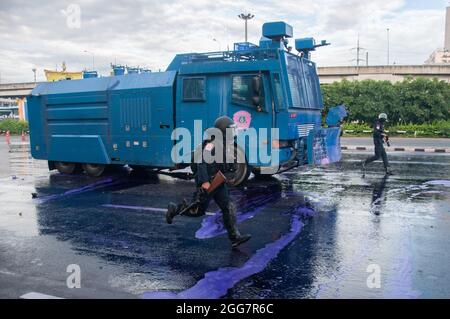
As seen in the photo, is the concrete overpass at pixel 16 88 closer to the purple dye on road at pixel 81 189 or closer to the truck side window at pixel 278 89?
the purple dye on road at pixel 81 189

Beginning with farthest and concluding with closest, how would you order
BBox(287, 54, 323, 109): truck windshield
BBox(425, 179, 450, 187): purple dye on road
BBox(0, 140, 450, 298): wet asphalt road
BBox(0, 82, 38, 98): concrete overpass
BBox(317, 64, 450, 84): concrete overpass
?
BBox(0, 82, 38, 98): concrete overpass < BBox(317, 64, 450, 84): concrete overpass < BBox(425, 179, 450, 187): purple dye on road < BBox(287, 54, 323, 109): truck windshield < BBox(0, 140, 450, 298): wet asphalt road

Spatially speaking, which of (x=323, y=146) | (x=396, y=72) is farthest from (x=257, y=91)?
(x=396, y=72)

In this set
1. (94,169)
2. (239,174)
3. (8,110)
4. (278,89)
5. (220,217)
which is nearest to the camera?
(220,217)

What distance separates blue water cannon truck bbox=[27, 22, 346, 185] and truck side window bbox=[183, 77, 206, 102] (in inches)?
1.0

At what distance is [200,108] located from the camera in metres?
10.3

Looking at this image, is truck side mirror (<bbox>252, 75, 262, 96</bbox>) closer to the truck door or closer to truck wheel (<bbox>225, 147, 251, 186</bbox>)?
the truck door

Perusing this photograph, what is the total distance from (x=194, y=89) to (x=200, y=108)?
1.66 feet

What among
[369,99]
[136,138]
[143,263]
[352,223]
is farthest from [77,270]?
[369,99]

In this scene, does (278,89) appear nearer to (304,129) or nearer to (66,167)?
(304,129)

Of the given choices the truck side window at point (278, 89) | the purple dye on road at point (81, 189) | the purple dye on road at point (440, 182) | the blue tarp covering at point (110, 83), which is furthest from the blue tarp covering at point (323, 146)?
the purple dye on road at point (81, 189)

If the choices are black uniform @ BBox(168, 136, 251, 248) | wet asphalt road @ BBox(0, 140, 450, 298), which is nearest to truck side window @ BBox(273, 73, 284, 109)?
wet asphalt road @ BBox(0, 140, 450, 298)

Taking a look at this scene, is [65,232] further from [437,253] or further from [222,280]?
[437,253]

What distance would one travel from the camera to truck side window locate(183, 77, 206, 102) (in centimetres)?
1030
